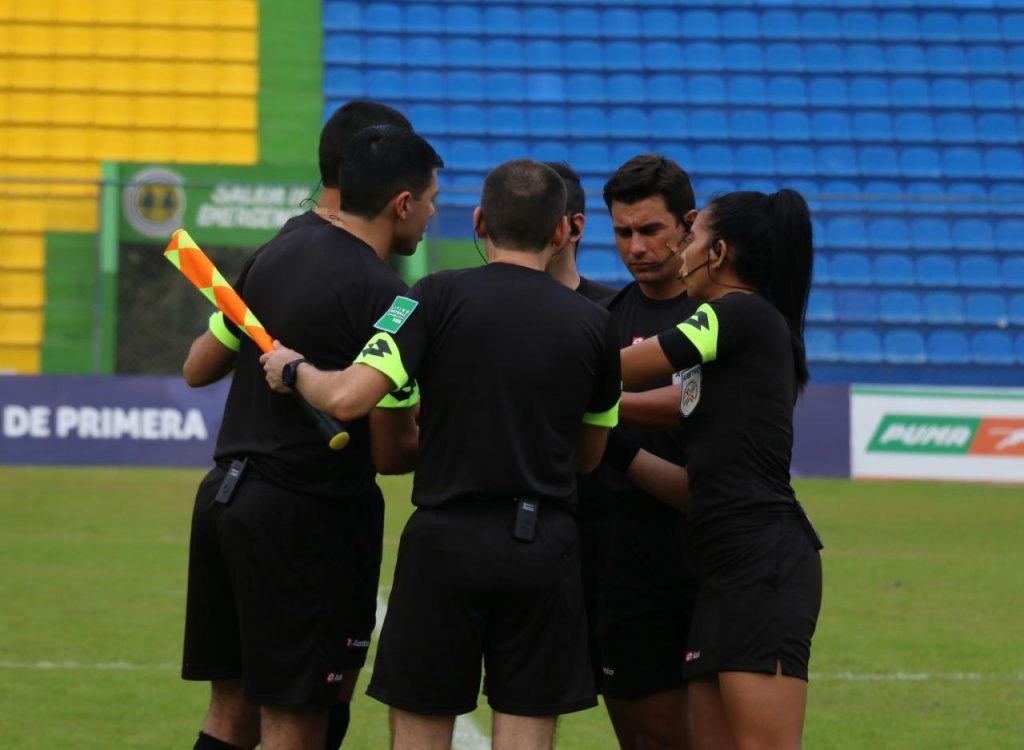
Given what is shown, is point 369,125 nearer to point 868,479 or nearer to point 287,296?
point 287,296

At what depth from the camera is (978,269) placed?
2116 cm

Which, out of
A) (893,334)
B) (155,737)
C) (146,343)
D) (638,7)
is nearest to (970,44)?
(638,7)

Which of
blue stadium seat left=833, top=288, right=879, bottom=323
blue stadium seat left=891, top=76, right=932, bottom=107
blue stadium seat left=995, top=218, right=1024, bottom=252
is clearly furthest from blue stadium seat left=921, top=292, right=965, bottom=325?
blue stadium seat left=891, top=76, right=932, bottom=107

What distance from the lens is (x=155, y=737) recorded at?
6488mm

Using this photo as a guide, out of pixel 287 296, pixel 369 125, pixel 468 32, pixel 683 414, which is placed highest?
pixel 468 32

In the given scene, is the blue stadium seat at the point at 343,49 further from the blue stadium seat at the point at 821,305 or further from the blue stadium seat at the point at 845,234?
the blue stadium seat at the point at 821,305

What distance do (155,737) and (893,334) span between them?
15.1 metres

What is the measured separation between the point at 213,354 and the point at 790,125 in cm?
1972

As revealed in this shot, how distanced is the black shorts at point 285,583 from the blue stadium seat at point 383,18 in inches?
801

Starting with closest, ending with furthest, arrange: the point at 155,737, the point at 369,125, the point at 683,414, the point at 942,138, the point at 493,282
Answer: the point at 493,282 → the point at 683,414 → the point at 369,125 → the point at 155,737 → the point at 942,138

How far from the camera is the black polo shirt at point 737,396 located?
13.8 feet

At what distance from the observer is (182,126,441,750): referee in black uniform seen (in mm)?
4418

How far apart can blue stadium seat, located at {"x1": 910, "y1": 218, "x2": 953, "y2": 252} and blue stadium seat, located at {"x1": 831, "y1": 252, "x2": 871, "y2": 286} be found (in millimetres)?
833

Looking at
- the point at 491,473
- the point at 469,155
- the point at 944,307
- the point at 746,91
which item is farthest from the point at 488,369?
the point at 746,91
